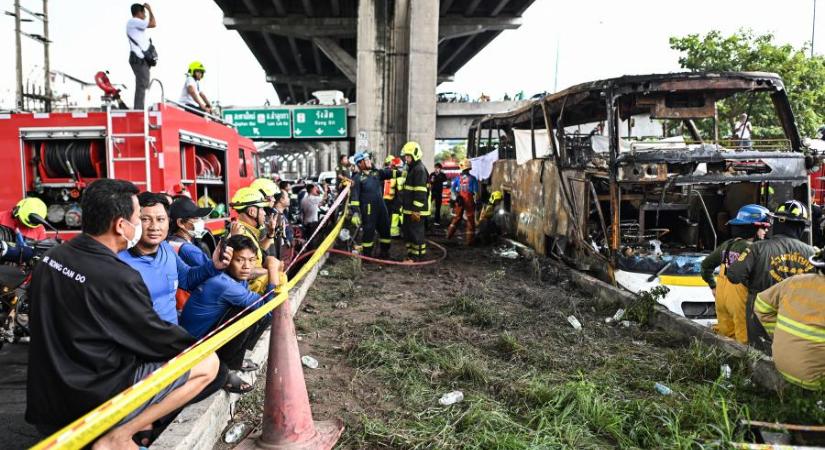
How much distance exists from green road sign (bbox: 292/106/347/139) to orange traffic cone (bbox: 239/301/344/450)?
18.8m

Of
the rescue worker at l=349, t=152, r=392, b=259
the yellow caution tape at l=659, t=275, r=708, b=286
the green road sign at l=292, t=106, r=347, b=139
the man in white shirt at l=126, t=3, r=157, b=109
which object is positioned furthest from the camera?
the green road sign at l=292, t=106, r=347, b=139

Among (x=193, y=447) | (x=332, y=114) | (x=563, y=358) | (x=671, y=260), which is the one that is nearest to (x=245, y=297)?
(x=193, y=447)

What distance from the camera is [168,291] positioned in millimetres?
3043

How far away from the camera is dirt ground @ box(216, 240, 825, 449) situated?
298 cm

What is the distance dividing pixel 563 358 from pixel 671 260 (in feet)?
7.22

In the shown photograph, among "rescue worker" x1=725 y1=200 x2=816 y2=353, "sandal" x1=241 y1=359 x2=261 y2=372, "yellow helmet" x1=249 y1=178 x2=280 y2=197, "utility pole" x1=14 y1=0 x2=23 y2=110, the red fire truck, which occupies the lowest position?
"sandal" x1=241 y1=359 x2=261 y2=372

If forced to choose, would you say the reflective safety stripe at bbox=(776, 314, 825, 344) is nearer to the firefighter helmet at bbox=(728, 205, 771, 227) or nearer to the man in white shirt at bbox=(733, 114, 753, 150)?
the firefighter helmet at bbox=(728, 205, 771, 227)

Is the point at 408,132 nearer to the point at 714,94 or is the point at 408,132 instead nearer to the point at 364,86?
the point at 364,86

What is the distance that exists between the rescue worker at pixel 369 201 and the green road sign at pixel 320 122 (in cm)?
1298

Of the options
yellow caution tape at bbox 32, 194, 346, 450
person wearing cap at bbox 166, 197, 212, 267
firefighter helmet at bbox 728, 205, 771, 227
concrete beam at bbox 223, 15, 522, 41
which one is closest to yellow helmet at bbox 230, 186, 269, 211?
person wearing cap at bbox 166, 197, 212, 267

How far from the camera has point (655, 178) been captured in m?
5.65

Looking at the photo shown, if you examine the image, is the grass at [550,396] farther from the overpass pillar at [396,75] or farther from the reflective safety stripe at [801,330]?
the overpass pillar at [396,75]

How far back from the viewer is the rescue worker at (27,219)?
5.04 m

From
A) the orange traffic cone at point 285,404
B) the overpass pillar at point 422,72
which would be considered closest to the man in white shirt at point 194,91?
the orange traffic cone at point 285,404
